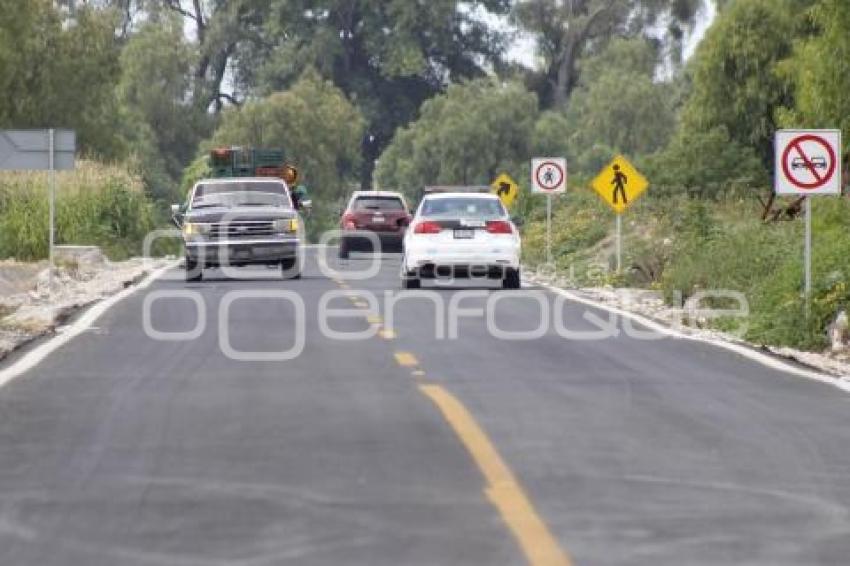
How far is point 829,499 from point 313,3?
97.1 meters

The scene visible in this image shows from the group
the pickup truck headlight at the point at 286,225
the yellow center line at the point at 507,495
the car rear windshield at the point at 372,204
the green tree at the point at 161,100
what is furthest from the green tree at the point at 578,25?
the yellow center line at the point at 507,495

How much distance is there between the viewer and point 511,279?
35.1 meters

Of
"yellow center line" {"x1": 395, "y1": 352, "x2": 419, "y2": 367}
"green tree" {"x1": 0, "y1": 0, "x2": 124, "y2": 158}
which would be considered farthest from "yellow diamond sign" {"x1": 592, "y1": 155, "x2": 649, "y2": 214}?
"green tree" {"x1": 0, "y1": 0, "x2": 124, "y2": 158}

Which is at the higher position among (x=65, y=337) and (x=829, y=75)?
(x=829, y=75)

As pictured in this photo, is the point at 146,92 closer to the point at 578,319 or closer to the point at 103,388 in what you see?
the point at 578,319

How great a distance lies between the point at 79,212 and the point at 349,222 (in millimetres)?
6694

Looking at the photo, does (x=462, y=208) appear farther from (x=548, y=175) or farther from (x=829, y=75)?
(x=548, y=175)

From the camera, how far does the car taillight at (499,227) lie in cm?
3462

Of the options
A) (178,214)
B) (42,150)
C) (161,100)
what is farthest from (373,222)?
(161,100)

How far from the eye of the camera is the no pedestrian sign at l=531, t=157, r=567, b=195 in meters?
45.8

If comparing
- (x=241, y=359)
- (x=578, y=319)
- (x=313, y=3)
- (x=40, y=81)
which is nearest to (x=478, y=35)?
(x=313, y=3)

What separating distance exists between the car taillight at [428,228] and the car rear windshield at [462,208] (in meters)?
0.25

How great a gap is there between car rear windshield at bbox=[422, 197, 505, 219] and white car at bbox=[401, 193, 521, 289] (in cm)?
6

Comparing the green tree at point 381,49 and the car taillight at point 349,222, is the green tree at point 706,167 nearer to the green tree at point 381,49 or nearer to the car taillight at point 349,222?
the car taillight at point 349,222
